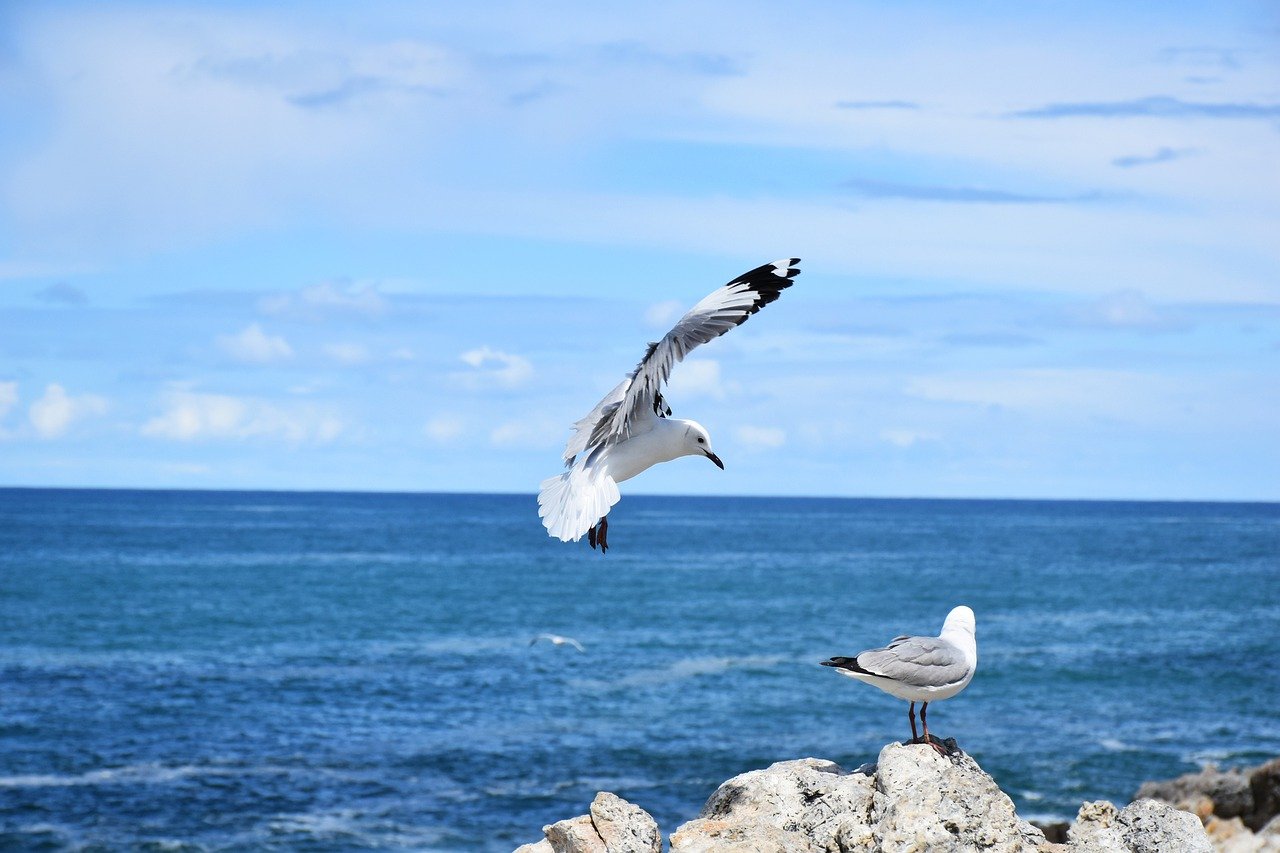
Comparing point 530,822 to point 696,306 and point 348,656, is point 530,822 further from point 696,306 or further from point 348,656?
point 348,656

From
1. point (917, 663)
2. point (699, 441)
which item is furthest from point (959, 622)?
point (699, 441)

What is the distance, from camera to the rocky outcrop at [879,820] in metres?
6.68

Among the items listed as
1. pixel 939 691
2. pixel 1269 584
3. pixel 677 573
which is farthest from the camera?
pixel 677 573

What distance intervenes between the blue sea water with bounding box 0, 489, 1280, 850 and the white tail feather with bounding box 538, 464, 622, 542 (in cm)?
1456

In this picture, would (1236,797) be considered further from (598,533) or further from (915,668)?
(598,533)

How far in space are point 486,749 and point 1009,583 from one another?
47.7 meters

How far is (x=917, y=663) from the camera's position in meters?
7.36

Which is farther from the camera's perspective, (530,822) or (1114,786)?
(1114,786)

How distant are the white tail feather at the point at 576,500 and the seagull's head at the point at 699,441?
0.44 metres

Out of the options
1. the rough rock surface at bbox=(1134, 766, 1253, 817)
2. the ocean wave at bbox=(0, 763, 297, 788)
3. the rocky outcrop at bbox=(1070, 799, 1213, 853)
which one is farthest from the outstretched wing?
the ocean wave at bbox=(0, 763, 297, 788)

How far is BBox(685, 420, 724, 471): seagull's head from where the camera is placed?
24.0ft

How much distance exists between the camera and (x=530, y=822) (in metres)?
21.9

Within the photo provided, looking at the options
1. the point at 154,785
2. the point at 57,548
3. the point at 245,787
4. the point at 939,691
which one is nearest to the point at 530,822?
the point at 245,787

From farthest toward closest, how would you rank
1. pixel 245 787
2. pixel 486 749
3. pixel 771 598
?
pixel 771 598 < pixel 486 749 < pixel 245 787
